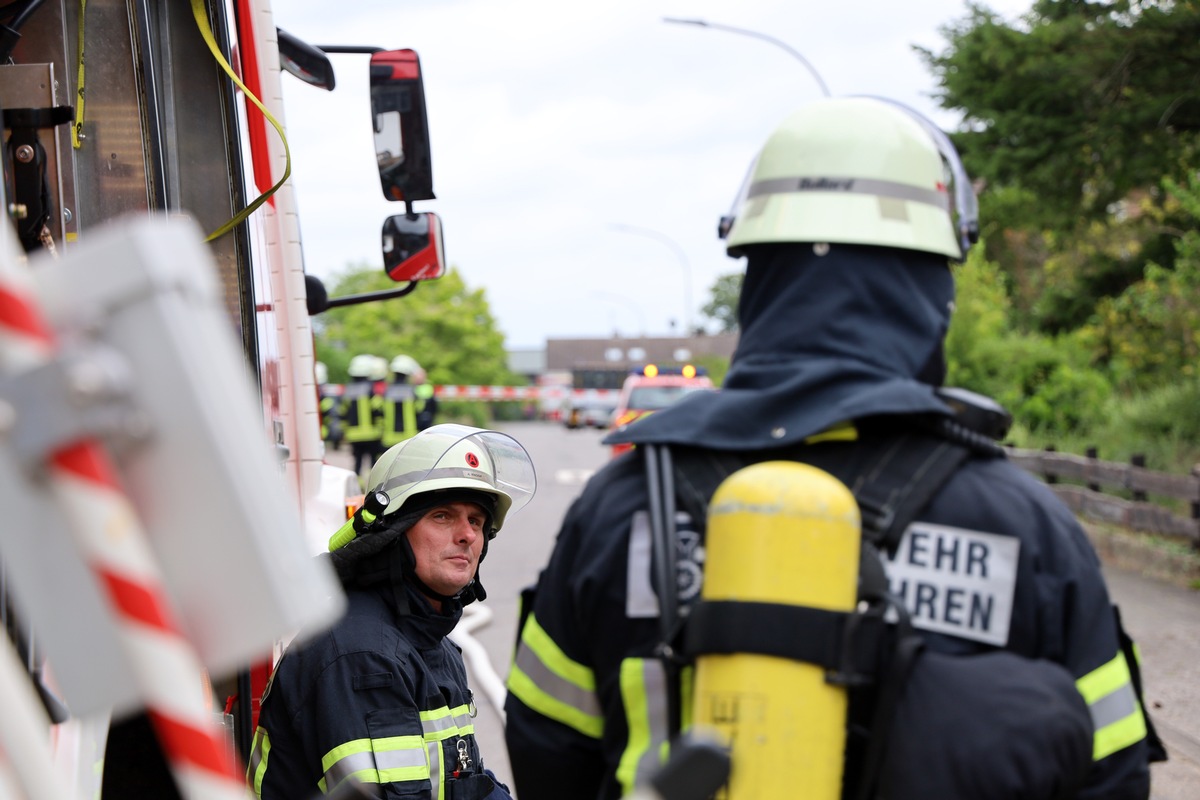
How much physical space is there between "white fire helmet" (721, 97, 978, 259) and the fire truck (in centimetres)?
121

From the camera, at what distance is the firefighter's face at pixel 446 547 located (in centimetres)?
315

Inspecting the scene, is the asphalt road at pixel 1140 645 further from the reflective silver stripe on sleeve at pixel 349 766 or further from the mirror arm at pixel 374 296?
the reflective silver stripe on sleeve at pixel 349 766

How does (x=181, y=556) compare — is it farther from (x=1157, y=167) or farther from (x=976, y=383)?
(x=976, y=383)

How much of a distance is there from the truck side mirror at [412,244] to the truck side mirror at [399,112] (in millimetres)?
213

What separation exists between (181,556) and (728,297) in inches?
3981

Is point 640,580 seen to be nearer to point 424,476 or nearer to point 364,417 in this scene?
point 424,476

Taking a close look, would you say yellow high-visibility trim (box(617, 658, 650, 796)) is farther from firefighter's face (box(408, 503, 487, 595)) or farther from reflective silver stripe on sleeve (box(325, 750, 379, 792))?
firefighter's face (box(408, 503, 487, 595))

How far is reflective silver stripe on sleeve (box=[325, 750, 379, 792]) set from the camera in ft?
8.80

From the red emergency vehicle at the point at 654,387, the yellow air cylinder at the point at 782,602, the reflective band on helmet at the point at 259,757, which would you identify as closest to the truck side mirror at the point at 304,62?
the reflective band on helmet at the point at 259,757

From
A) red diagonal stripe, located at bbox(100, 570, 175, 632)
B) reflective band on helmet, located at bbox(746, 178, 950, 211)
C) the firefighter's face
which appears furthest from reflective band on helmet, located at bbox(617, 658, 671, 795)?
the firefighter's face

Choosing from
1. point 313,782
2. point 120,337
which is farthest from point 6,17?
point 120,337

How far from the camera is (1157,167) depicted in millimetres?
13586

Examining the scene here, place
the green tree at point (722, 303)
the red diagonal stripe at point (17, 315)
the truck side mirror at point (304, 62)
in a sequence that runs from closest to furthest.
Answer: the red diagonal stripe at point (17, 315) < the truck side mirror at point (304, 62) < the green tree at point (722, 303)

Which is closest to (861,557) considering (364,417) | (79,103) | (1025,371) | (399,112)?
(79,103)
